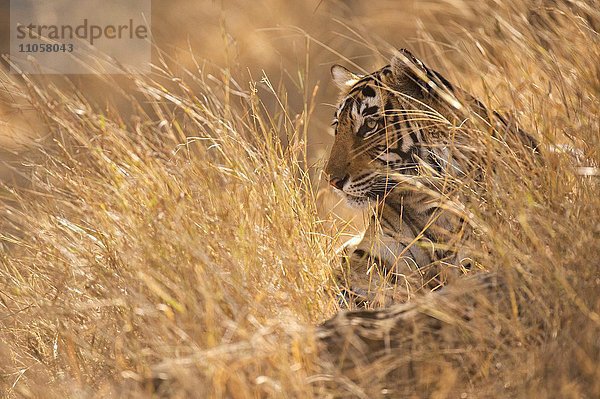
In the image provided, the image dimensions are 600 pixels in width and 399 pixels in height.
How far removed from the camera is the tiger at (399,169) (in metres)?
3.20

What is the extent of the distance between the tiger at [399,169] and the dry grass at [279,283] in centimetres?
13

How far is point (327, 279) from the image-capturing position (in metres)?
3.09

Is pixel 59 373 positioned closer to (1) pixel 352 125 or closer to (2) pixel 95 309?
(2) pixel 95 309

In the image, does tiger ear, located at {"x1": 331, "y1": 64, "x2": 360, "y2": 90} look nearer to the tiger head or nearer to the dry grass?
the tiger head

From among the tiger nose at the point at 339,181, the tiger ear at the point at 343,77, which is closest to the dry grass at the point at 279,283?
the tiger nose at the point at 339,181

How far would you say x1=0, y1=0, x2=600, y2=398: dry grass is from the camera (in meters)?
2.25

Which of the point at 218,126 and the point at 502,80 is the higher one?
the point at 502,80

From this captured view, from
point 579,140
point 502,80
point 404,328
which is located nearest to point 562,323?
point 404,328

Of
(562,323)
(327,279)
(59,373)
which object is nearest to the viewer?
(562,323)

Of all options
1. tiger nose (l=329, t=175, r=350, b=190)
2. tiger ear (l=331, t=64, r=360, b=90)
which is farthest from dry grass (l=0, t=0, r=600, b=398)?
tiger ear (l=331, t=64, r=360, b=90)

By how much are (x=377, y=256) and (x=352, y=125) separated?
442 millimetres

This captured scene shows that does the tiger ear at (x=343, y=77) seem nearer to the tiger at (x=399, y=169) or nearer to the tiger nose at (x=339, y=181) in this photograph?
the tiger at (x=399, y=169)

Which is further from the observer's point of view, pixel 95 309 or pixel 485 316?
pixel 95 309

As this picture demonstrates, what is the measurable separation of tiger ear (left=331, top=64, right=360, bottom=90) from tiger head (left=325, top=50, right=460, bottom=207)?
0.12m
